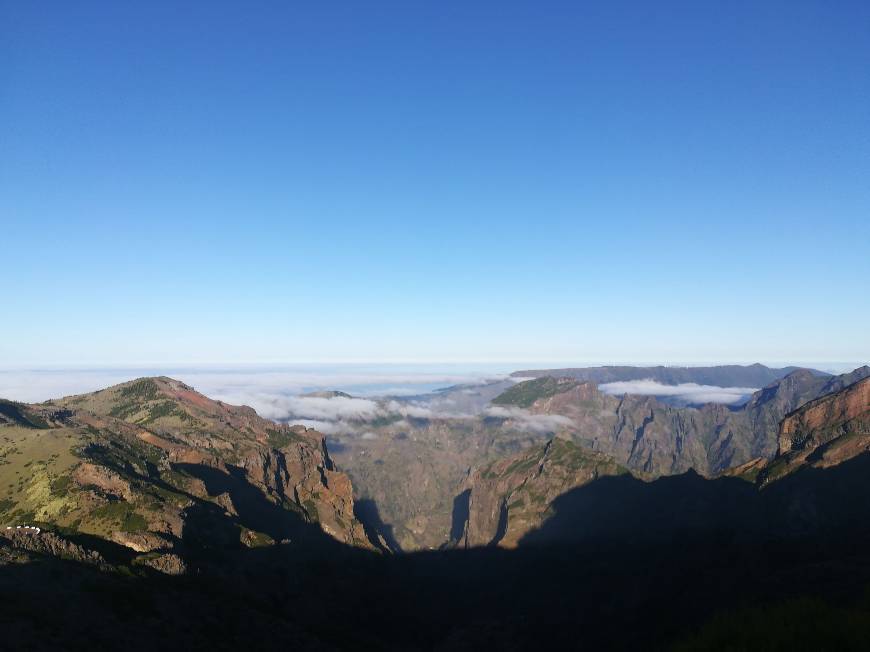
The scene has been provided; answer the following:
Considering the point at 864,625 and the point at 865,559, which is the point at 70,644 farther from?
the point at 865,559

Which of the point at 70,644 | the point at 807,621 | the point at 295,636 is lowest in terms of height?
the point at 295,636

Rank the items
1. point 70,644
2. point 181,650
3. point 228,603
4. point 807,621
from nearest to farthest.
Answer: point 807,621
point 70,644
point 181,650
point 228,603

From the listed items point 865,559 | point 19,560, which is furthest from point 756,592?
point 19,560

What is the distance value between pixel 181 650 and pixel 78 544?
2981 inches

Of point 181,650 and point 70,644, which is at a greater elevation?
point 70,644

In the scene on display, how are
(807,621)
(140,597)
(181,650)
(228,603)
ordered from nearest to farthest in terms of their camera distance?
(807,621) < (181,650) < (140,597) < (228,603)

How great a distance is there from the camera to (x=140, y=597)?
155m

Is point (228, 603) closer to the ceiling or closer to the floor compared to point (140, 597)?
closer to the floor

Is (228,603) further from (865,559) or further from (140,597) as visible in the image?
(865,559)

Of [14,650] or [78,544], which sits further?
[78,544]

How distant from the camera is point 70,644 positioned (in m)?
114

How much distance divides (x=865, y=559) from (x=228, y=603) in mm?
223334

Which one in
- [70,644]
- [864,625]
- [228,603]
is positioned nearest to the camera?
[864,625]

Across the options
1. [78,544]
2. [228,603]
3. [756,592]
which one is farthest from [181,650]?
[756,592]
